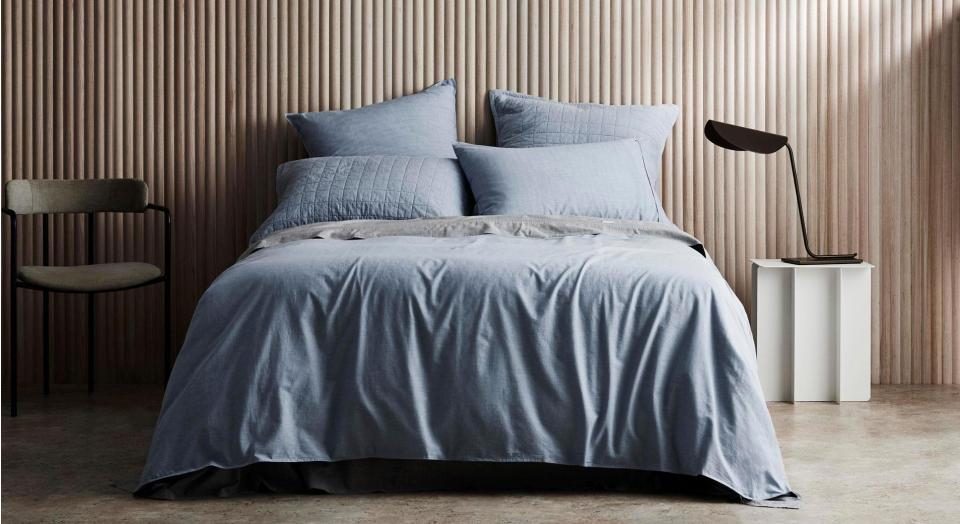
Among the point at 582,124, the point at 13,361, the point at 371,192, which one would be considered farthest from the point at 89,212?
the point at 582,124

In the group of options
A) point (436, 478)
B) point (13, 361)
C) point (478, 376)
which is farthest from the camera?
point (13, 361)

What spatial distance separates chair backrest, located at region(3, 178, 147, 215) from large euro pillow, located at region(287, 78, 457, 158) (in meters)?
0.72

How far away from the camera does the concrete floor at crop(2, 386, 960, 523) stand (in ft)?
6.86

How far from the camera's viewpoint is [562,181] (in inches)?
129

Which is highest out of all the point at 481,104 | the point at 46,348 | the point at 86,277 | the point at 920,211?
the point at 481,104

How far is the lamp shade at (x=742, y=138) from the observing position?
3.35 metres

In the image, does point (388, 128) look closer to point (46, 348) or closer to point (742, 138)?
point (742, 138)

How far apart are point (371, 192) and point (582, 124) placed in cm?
96

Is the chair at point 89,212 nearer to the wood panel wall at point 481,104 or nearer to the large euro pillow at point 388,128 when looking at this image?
the wood panel wall at point 481,104

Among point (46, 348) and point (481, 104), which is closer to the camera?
point (46, 348)

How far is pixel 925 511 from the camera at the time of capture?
2.12 meters

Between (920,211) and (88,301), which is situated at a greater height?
(920,211)

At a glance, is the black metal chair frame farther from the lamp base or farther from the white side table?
the lamp base


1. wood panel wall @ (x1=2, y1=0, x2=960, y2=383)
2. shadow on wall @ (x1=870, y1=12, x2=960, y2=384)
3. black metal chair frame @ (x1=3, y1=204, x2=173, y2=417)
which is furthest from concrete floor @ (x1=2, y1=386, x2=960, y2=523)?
wood panel wall @ (x1=2, y1=0, x2=960, y2=383)
